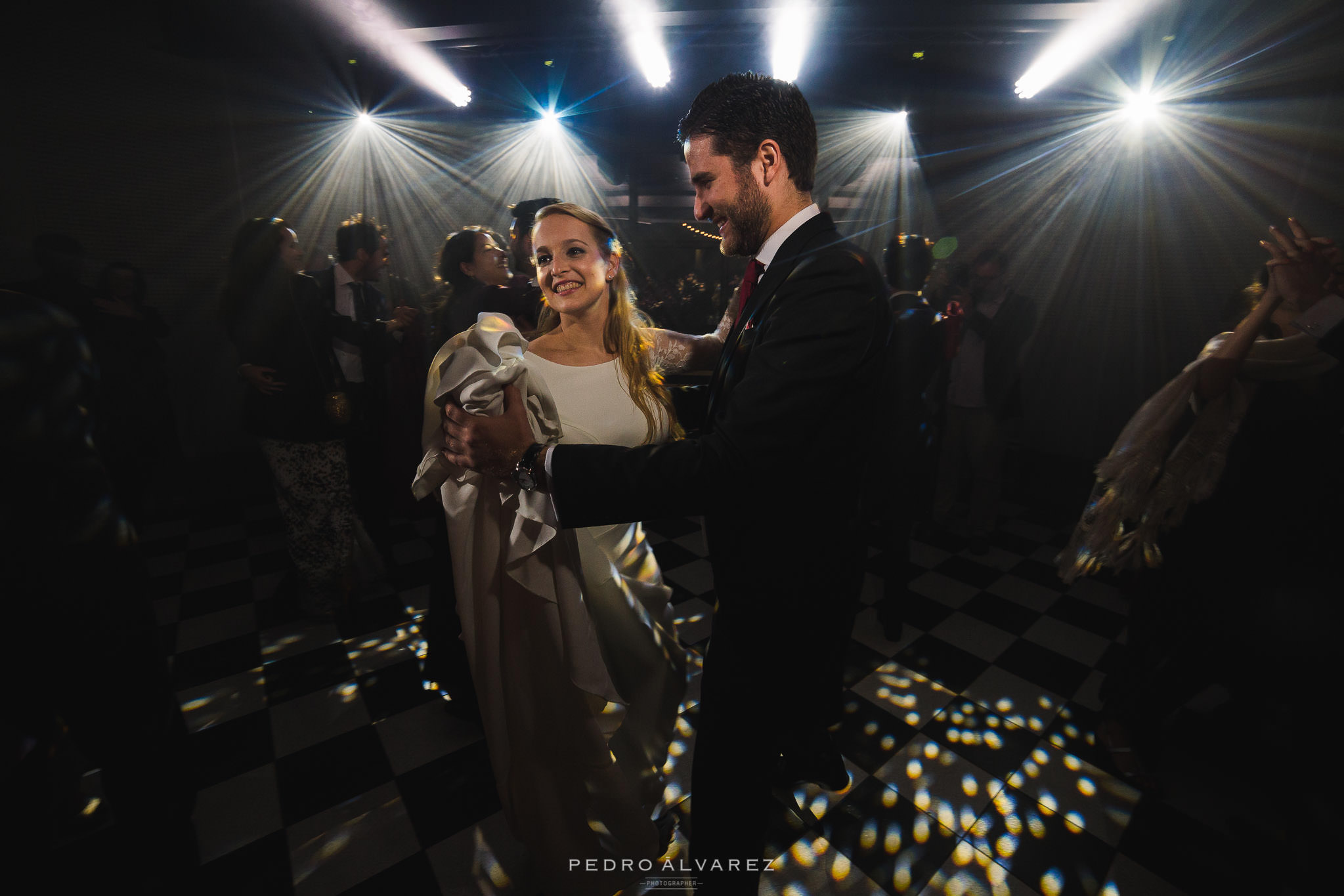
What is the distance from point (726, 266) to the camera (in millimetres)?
6973

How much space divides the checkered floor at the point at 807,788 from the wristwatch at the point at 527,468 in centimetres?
115

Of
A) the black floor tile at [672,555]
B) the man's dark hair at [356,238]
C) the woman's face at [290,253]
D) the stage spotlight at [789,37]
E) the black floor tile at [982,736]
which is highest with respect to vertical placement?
the stage spotlight at [789,37]

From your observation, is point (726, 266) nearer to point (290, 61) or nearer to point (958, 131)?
point (958, 131)

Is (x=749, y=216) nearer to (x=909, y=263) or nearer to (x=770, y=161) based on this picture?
(x=770, y=161)

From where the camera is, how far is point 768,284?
112cm

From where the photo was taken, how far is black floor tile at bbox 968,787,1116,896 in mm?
1506

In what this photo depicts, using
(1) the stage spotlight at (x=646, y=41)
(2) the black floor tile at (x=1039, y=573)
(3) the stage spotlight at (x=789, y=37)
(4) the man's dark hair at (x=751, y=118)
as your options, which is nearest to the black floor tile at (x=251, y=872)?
(4) the man's dark hair at (x=751, y=118)

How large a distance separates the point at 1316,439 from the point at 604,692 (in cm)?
201

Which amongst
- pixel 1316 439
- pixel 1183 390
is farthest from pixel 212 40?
pixel 1316 439

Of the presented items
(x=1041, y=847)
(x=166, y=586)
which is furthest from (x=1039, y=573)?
(x=166, y=586)

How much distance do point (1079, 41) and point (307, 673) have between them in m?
6.06

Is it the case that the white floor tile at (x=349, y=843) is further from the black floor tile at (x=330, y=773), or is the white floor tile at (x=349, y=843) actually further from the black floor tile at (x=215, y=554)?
the black floor tile at (x=215, y=554)

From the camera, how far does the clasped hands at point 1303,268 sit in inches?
58.7

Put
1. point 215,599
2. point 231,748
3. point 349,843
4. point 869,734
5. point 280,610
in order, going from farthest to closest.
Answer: point 215,599
point 280,610
point 869,734
point 231,748
point 349,843
